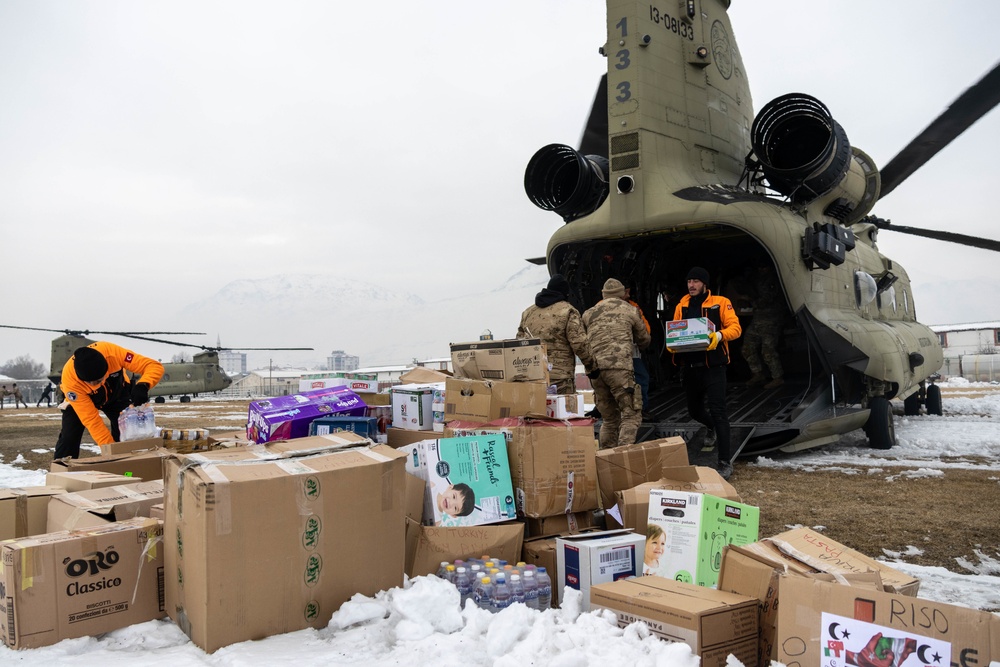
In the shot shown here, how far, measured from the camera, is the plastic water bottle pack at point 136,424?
17.1 feet

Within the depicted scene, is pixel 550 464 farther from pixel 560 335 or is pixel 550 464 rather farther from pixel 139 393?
pixel 139 393

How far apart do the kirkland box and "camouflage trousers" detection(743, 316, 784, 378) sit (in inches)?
121

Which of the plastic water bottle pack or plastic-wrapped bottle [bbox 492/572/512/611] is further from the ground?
the plastic water bottle pack

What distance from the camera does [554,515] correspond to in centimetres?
347

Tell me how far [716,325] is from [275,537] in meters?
4.66

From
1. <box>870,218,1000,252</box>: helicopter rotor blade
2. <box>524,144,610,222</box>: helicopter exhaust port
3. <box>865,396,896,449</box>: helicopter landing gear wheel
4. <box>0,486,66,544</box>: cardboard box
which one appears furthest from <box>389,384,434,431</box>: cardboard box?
<box>870,218,1000,252</box>: helicopter rotor blade

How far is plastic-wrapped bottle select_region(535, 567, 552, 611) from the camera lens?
9.02ft

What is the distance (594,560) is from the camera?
279 centimetres

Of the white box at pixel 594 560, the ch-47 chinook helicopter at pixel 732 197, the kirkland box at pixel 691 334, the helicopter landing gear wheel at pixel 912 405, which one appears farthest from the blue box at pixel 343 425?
the helicopter landing gear wheel at pixel 912 405

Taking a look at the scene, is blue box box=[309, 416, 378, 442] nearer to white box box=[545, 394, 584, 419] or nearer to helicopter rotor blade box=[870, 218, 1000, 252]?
white box box=[545, 394, 584, 419]

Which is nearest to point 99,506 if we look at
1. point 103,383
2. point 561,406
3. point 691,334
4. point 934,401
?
point 561,406

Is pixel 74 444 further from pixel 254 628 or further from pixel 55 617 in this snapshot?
pixel 254 628

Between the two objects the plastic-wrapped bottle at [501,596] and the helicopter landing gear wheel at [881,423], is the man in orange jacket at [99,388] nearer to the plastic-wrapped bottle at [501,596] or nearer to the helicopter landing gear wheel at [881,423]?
the plastic-wrapped bottle at [501,596]

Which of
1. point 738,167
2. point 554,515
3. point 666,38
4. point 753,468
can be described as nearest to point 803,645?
point 554,515
